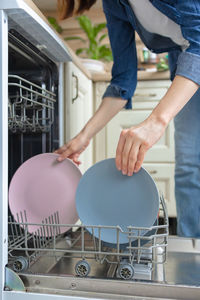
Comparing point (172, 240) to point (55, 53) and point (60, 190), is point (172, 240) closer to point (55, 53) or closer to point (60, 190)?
point (60, 190)

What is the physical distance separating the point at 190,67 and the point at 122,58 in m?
0.44

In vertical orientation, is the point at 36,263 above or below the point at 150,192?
below

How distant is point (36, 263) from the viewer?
84 cm

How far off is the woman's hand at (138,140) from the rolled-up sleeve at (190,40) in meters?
0.13

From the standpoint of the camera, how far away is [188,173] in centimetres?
117

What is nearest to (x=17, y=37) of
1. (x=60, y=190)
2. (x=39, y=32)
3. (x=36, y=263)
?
(x=39, y=32)

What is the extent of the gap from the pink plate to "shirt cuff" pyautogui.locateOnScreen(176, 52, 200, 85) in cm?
43

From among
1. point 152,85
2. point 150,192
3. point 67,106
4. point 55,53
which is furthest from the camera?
point 152,85

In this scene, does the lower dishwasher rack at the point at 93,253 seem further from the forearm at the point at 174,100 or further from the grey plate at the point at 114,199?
the forearm at the point at 174,100

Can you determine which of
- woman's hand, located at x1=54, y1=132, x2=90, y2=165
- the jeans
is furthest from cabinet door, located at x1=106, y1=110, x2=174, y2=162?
woman's hand, located at x1=54, y1=132, x2=90, y2=165

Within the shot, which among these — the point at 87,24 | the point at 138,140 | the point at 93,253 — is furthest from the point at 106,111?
the point at 87,24

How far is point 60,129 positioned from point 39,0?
1.51ft

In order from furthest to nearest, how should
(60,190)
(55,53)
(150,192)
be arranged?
(55,53) < (60,190) < (150,192)

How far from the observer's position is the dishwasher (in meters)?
0.67
